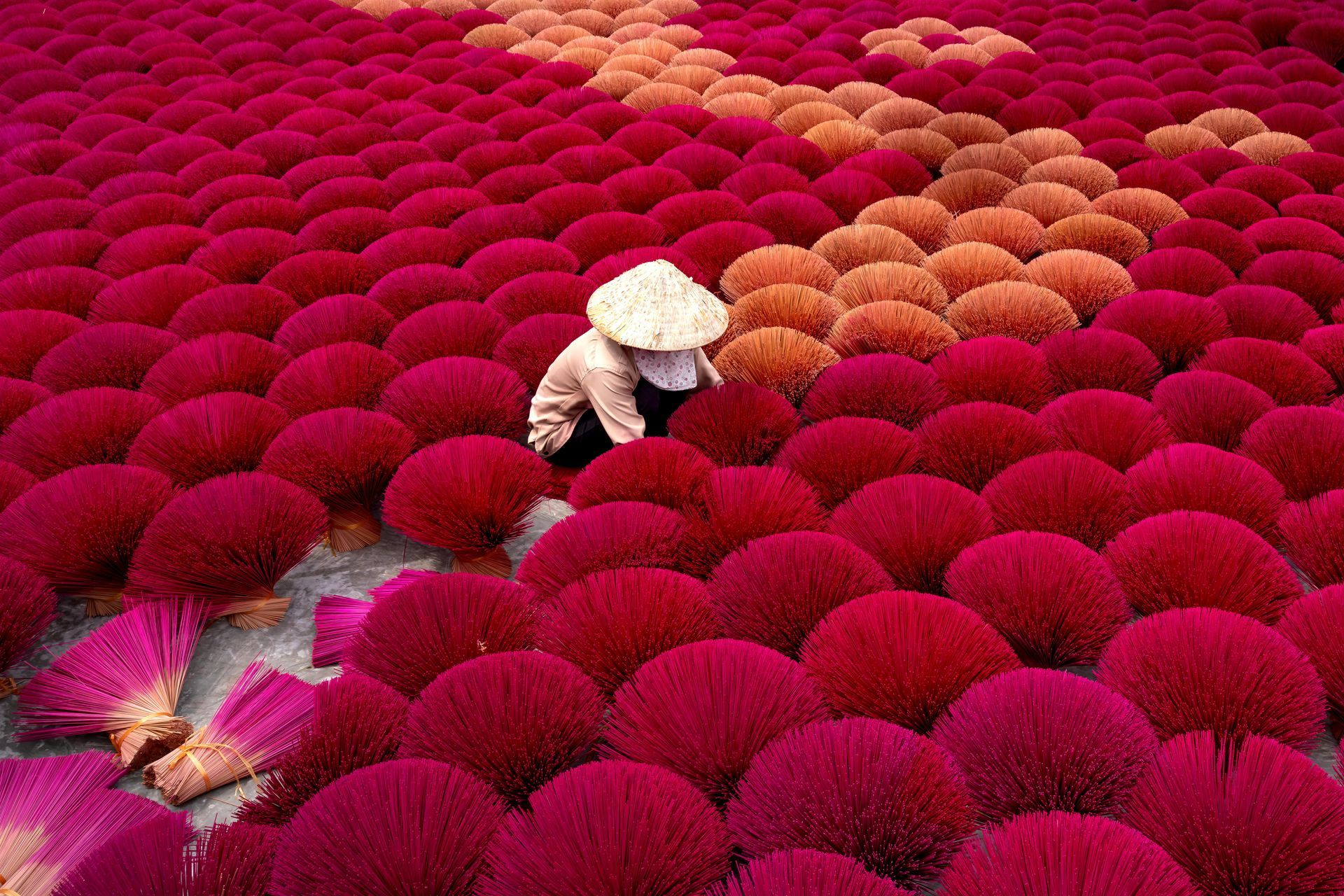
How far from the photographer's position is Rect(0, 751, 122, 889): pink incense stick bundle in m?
0.79

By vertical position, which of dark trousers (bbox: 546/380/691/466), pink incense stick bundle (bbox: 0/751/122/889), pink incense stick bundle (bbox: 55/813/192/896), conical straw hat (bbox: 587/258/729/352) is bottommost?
pink incense stick bundle (bbox: 0/751/122/889)

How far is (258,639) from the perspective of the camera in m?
1.09

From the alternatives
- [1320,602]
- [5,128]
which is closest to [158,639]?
[1320,602]

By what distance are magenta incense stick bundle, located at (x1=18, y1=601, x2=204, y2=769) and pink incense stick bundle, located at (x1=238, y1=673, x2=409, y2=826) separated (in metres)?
0.15

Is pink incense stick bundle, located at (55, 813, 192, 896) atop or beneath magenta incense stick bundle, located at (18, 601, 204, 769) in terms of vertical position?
atop

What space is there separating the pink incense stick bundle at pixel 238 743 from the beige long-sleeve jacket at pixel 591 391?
1.68 ft

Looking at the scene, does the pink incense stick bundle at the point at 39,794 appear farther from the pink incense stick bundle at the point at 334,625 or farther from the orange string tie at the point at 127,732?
the pink incense stick bundle at the point at 334,625

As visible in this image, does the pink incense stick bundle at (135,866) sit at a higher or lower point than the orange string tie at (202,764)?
higher

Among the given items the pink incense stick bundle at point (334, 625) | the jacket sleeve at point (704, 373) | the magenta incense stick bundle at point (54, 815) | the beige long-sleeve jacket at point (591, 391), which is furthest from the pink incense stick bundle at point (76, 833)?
the jacket sleeve at point (704, 373)

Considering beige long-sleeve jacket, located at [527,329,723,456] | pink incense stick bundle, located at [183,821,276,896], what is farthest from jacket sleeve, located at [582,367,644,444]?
pink incense stick bundle, located at [183,821,276,896]

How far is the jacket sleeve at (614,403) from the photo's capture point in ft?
4.19

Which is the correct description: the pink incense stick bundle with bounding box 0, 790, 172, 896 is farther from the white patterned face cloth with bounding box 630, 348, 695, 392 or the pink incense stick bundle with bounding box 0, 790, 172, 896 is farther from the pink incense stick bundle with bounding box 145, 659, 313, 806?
the white patterned face cloth with bounding box 630, 348, 695, 392

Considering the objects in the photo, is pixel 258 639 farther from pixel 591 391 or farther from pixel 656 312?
pixel 656 312

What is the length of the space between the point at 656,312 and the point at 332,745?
647 mm
